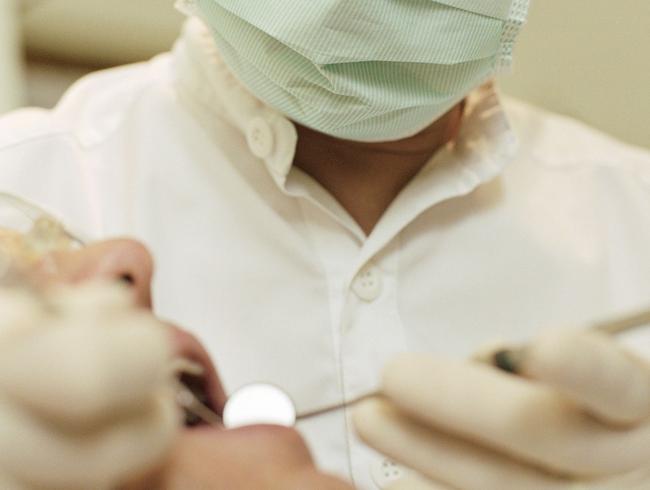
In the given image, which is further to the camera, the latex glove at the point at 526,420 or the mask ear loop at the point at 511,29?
the mask ear loop at the point at 511,29

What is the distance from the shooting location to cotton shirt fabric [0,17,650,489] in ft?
2.03

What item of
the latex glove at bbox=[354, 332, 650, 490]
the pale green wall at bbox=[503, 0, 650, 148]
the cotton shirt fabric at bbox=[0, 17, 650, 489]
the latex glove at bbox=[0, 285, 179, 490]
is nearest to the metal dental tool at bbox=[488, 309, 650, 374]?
the latex glove at bbox=[354, 332, 650, 490]

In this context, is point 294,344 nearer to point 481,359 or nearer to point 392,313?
point 392,313

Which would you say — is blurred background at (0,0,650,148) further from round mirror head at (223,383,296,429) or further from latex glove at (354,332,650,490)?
latex glove at (354,332,650,490)

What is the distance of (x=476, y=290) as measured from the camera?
674mm

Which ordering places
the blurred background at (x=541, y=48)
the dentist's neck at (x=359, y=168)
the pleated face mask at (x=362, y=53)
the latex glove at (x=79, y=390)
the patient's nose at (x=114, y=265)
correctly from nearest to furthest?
1. the latex glove at (x=79, y=390)
2. the patient's nose at (x=114, y=265)
3. the pleated face mask at (x=362, y=53)
4. the dentist's neck at (x=359, y=168)
5. the blurred background at (x=541, y=48)

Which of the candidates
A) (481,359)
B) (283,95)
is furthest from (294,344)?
(481,359)

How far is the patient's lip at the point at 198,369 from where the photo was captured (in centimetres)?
40

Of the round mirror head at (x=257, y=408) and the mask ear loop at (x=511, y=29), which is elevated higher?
the mask ear loop at (x=511, y=29)

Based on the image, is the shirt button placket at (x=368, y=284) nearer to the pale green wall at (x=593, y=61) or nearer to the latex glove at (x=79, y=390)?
the latex glove at (x=79, y=390)

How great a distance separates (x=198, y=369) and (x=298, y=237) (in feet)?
0.83

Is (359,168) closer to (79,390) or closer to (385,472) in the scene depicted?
(385,472)

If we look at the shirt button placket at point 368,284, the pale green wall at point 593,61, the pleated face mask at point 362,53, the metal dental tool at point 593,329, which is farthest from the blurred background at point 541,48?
the metal dental tool at point 593,329

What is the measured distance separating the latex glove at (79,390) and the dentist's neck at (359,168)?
1.36 ft
